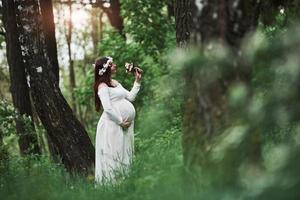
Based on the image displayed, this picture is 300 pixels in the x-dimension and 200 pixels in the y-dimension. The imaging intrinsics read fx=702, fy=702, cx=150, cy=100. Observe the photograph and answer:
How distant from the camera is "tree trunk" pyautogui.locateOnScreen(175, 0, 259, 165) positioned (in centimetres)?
538

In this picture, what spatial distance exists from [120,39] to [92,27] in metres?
26.0

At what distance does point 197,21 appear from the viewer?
5629 mm

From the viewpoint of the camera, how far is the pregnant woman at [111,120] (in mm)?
10328

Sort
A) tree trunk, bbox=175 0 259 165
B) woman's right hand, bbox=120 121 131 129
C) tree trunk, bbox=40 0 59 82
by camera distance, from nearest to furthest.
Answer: tree trunk, bbox=175 0 259 165 < woman's right hand, bbox=120 121 131 129 < tree trunk, bbox=40 0 59 82

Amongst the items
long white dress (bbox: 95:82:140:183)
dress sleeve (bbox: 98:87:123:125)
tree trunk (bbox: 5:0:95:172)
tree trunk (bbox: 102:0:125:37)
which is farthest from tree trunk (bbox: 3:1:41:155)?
tree trunk (bbox: 102:0:125:37)

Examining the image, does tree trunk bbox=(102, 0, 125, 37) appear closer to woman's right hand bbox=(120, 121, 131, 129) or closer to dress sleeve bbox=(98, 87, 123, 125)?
woman's right hand bbox=(120, 121, 131, 129)

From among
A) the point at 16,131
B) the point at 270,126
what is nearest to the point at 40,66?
the point at 16,131

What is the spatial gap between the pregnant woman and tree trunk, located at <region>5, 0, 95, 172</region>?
54.1 inches

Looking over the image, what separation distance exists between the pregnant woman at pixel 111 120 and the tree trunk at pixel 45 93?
4.51 ft

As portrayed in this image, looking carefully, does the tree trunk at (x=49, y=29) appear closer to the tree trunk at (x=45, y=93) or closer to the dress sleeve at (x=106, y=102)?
the tree trunk at (x=45, y=93)

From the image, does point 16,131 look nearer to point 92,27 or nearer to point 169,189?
point 169,189

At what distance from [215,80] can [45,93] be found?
679cm

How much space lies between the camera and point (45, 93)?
11.8m

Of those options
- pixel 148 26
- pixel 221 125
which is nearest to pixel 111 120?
pixel 221 125
